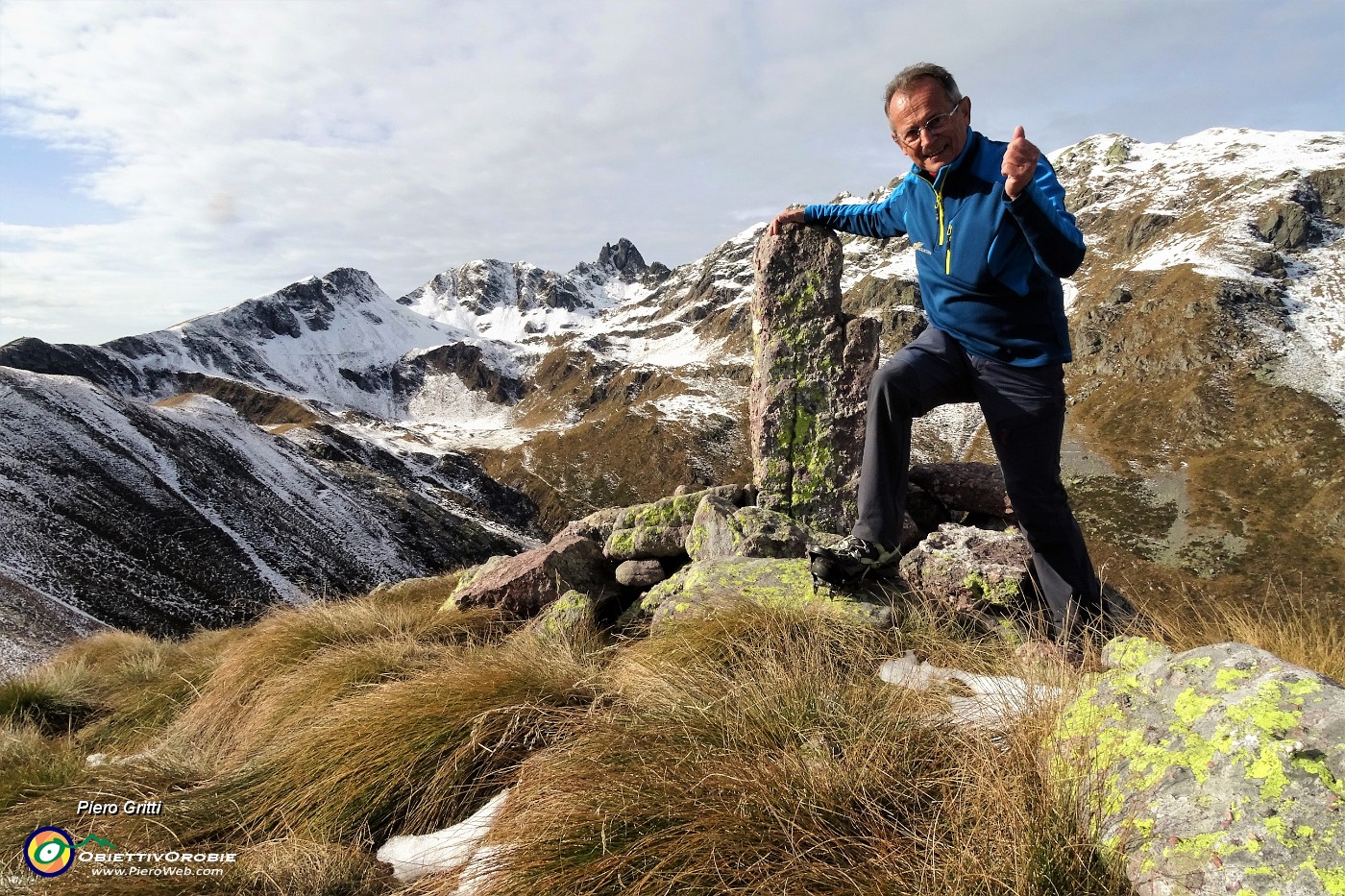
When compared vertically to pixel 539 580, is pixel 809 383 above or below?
above

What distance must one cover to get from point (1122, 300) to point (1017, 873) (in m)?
194

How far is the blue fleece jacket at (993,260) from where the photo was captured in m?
4.00

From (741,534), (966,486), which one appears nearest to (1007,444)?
(741,534)

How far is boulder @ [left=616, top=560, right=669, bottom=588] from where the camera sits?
336 inches

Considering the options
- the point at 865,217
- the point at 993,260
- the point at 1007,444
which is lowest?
the point at 1007,444

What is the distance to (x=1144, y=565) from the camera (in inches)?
3317

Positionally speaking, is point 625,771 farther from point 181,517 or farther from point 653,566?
point 181,517

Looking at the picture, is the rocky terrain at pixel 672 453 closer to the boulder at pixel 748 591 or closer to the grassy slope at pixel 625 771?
the boulder at pixel 748 591

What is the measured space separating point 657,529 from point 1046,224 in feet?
20.5

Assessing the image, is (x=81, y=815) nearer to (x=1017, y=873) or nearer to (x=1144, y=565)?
(x=1017, y=873)

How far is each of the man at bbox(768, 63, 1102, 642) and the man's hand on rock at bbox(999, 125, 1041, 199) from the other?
192mm

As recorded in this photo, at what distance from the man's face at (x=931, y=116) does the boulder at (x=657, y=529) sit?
5506mm

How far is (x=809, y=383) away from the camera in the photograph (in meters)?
9.38

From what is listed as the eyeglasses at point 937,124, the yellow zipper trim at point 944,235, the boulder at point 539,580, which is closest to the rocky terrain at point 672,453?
the yellow zipper trim at point 944,235
